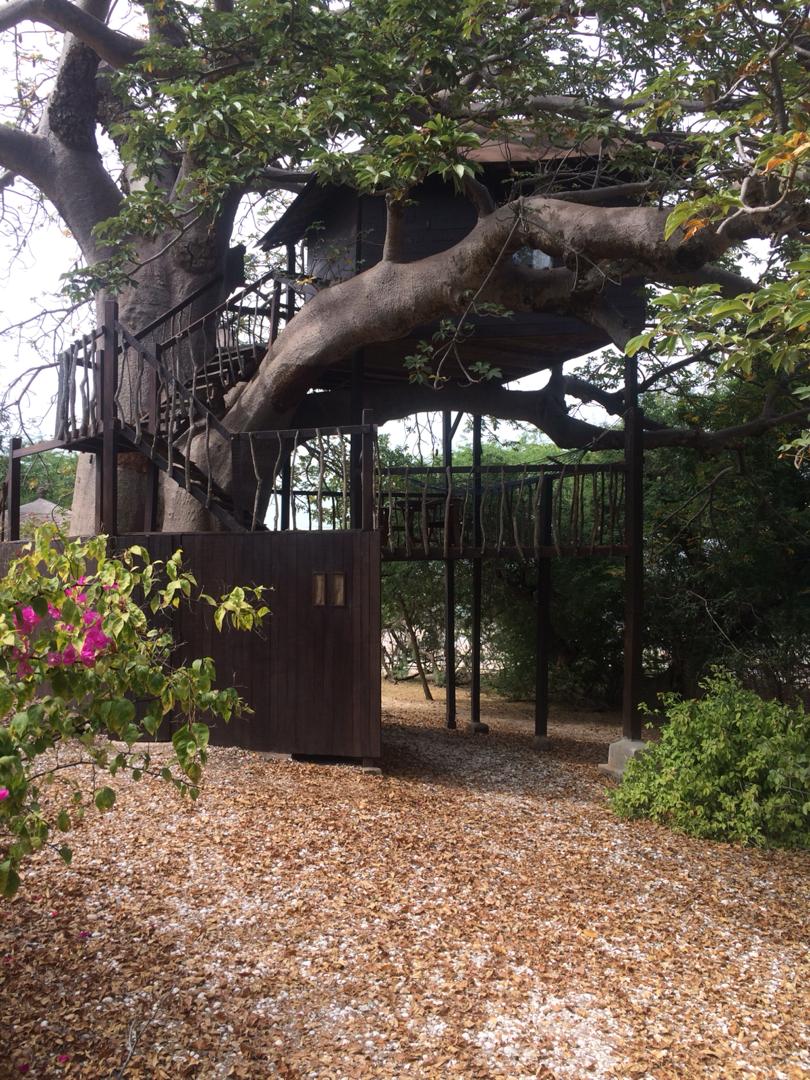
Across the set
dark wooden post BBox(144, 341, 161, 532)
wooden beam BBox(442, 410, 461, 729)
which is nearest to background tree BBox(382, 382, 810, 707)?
wooden beam BBox(442, 410, 461, 729)

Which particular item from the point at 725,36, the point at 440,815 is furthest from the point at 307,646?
the point at 725,36

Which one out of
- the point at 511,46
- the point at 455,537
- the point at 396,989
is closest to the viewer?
the point at 396,989

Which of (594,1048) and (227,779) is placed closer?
(594,1048)

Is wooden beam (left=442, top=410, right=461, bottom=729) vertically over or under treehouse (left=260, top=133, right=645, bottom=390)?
under

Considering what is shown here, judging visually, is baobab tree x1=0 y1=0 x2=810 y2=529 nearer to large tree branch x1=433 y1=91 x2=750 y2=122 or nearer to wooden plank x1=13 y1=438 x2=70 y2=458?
large tree branch x1=433 y1=91 x2=750 y2=122

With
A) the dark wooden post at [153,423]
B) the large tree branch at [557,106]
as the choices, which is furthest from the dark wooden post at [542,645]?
the large tree branch at [557,106]

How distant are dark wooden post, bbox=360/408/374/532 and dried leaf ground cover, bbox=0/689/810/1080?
2.35 m

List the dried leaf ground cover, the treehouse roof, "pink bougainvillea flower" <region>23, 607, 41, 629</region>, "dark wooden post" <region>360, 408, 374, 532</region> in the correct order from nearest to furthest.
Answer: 1. "pink bougainvillea flower" <region>23, 607, 41, 629</region>
2. the dried leaf ground cover
3. "dark wooden post" <region>360, 408, 374, 532</region>
4. the treehouse roof

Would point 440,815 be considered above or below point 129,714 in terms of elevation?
below

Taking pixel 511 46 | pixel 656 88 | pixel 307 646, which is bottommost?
pixel 307 646

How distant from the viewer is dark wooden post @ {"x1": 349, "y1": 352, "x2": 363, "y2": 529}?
9094mm

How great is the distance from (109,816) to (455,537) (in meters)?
5.59

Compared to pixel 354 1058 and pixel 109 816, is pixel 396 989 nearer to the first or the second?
pixel 354 1058

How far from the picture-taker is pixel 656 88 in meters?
6.23
